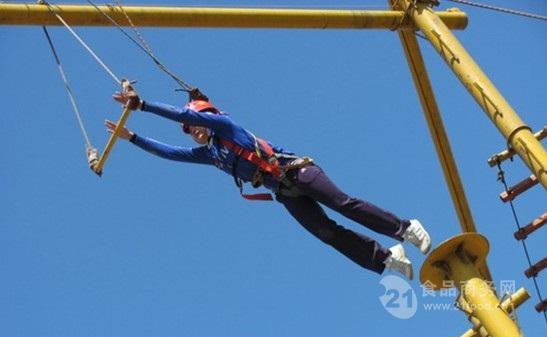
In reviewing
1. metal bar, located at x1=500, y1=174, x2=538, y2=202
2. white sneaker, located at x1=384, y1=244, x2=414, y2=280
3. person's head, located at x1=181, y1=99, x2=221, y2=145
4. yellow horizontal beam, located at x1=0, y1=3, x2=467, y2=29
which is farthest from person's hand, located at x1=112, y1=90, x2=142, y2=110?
metal bar, located at x1=500, y1=174, x2=538, y2=202

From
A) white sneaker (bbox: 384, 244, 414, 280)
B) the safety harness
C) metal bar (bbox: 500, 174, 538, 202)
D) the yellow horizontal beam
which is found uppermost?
the yellow horizontal beam

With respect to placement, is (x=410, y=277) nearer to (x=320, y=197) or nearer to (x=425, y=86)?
(x=320, y=197)

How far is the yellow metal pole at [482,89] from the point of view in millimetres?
5730

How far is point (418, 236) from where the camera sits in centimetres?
583

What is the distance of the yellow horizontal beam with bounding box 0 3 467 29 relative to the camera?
655cm

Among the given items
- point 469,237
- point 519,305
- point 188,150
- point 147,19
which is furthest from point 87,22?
point 519,305

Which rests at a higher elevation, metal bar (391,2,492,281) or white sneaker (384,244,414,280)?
metal bar (391,2,492,281)

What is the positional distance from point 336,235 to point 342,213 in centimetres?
22

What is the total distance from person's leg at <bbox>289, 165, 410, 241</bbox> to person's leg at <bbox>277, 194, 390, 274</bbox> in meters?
0.15

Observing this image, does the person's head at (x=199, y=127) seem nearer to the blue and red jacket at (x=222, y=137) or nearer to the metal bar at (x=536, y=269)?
the blue and red jacket at (x=222, y=137)

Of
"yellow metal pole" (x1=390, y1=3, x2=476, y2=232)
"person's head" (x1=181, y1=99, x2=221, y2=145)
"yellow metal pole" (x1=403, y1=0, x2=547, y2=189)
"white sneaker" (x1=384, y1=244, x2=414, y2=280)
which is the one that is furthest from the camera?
"yellow metal pole" (x1=390, y1=3, x2=476, y2=232)

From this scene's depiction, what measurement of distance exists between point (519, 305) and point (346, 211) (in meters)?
1.87

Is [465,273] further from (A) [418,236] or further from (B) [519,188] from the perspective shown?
(B) [519,188]

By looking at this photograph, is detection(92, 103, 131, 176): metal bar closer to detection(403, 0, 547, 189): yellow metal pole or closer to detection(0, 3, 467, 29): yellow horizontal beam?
detection(0, 3, 467, 29): yellow horizontal beam
